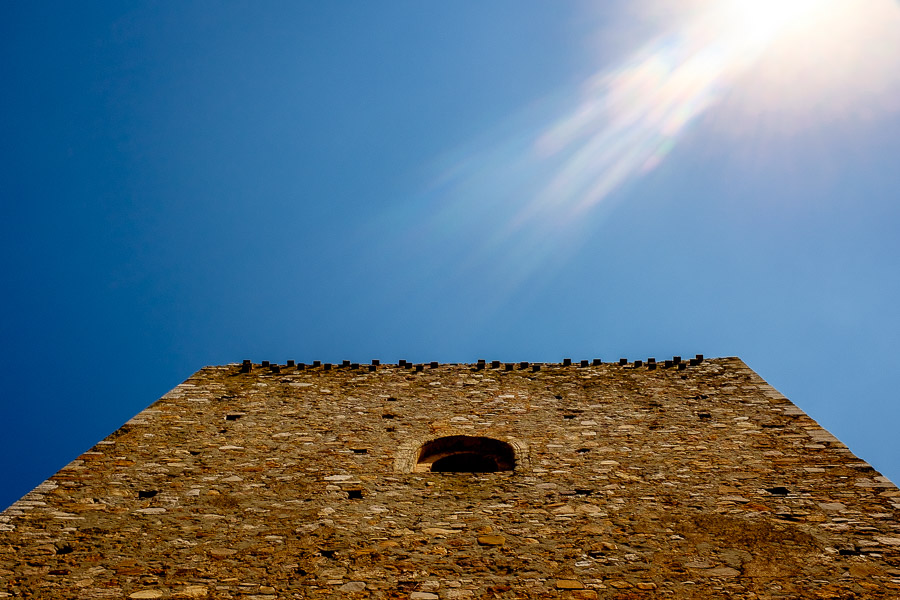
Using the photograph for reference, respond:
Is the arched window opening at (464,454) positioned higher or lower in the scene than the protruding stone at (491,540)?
higher

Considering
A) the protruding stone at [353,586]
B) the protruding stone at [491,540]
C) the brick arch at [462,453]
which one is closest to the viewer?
the protruding stone at [353,586]

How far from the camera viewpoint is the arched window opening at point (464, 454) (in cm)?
788

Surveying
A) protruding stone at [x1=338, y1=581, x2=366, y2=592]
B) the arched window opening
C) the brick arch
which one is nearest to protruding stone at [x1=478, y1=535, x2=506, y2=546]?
protruding stone at [x1=338, y1=581, x2=366, y2=592]

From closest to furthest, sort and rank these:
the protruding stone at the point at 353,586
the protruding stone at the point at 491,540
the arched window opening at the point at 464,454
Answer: the protruding stone at the point at 353,586, the protruding stone at the point at 491,540, the arched window opening at the point at 464,454

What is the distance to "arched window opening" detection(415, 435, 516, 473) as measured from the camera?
788 cm

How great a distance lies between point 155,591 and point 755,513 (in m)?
5.94

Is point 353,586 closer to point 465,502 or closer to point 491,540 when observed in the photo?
point 491,540

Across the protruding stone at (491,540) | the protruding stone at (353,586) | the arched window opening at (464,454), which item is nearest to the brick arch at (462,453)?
the arched window opening at (464,454)

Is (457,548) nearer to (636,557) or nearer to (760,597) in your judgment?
(636,557)

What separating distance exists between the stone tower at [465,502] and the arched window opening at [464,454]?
0.07 ft

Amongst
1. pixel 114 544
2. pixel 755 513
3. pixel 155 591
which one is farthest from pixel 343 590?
pixel 755 513

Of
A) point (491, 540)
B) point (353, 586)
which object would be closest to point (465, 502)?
point (491, 540)

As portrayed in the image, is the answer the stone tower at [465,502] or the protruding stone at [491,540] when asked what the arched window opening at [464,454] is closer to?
the stone tower at [465,502]

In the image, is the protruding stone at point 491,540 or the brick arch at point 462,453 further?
the brick arch at point 462,453
